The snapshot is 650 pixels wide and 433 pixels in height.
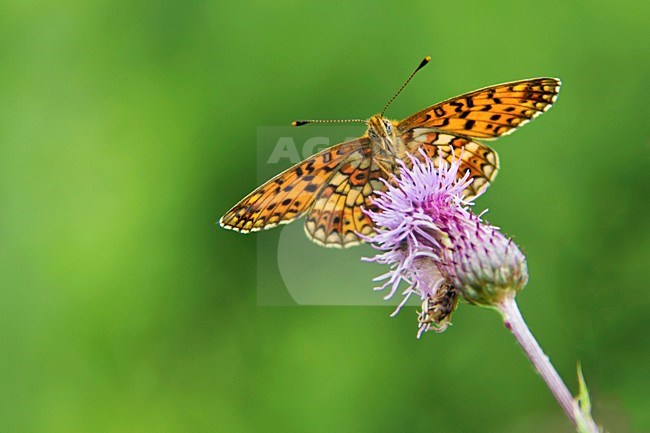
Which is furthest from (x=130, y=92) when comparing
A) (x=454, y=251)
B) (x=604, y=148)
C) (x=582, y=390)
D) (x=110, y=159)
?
(x=582, y=390)

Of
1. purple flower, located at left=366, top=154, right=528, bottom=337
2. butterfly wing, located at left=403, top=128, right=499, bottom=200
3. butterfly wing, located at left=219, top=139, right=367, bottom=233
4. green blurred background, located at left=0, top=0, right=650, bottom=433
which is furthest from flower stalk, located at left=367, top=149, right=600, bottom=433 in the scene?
green blurred background, located at left=0, top=0, right=650, bottom=433

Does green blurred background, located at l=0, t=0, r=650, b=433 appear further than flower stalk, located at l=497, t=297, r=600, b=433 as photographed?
Yes

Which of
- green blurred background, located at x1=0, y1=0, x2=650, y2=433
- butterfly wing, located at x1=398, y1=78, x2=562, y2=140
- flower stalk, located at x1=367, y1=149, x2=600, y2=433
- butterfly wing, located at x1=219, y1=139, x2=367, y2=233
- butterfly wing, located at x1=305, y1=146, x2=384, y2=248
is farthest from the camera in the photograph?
green blurred background, located at x1=0, y1=0, x2=650, y2=433

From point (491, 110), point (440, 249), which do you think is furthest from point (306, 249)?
point (440, 249)

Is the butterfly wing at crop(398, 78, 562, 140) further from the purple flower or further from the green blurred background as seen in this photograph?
the green blurred background

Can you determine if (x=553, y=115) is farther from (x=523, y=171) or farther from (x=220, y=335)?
(x=220, y=335)

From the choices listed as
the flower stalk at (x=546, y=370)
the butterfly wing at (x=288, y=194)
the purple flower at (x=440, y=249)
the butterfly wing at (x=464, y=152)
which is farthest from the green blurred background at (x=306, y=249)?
the flower stalk at (x=546, y=370)

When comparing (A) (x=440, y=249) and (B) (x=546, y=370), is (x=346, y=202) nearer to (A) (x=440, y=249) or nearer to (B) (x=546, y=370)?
(A) (x=440, y=249)

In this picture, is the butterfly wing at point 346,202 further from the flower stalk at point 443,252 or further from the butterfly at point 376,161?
the flower stalk at point 443,252
